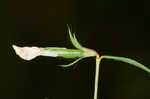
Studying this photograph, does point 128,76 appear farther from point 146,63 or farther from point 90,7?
point 90,7

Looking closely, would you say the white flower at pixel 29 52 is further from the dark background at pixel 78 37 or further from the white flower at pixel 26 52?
the dark background at pixel 78 37

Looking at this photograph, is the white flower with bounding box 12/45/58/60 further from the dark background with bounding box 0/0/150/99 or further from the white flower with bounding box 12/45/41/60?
the dark background with bounding box 0/0/150/99

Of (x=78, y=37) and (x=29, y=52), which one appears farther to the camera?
(x=78, y=37)

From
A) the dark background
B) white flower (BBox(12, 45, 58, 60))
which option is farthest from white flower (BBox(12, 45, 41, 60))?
the dark background

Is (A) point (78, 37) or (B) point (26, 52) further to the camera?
(A) point (78, 37)

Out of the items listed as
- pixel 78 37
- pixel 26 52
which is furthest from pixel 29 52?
pixel 78 37

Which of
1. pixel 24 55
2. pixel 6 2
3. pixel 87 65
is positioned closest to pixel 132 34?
pixel 87 65

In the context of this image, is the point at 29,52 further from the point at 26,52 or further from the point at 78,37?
the point at 78,37

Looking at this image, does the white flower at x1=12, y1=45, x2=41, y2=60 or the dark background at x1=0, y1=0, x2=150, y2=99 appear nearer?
the white flower at x1=12, y1=45, x2=41, y2=60
